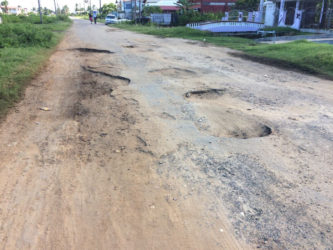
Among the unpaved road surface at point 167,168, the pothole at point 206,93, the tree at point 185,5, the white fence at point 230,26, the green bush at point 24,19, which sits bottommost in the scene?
the unpaved road surface at point 167,168

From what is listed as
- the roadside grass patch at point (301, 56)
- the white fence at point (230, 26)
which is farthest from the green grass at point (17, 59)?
the white fence at point (230, 26)

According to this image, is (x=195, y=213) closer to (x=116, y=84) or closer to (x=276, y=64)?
(x=116, y=84)

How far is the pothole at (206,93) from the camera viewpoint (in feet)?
18.1

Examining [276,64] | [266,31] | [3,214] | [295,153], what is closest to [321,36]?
[266,31]

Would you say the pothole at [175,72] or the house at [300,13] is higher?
the house at [300,13]

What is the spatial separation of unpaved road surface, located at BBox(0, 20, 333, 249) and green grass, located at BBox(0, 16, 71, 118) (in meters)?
0.38

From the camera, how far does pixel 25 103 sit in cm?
514

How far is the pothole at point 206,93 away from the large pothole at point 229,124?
2.46 ft

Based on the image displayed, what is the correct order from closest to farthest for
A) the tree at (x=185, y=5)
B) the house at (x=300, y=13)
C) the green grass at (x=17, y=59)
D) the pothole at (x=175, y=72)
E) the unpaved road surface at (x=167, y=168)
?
the unpaved road surface at (x=167, y=168)
the green grass at (x=17, y=59)
the pothole at (x=175, y=72)
the house at (x=300, y=13)
the tree at (x=185, y=5)

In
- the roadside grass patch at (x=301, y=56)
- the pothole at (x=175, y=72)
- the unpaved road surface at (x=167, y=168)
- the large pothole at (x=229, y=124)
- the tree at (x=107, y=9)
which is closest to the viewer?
the unpaved road surface at (x=167, y=168)

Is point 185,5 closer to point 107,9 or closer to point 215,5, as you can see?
point 215,5

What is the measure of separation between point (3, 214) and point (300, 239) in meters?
2.42

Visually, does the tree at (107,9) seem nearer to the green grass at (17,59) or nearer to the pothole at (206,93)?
the green grass at (17,59)

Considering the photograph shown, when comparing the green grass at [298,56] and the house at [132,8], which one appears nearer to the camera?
the green grass at [298,56]
